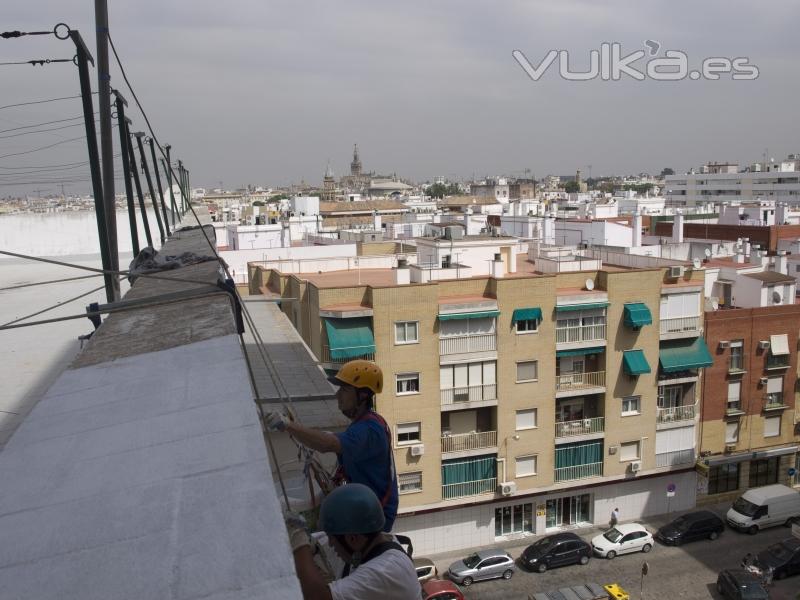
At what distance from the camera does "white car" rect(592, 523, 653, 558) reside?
16.7 meters

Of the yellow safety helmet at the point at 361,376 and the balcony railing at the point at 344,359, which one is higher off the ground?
the yellow safety helmet at the point at 361,376

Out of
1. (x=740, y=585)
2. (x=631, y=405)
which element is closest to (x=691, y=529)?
(x=740, y=585)

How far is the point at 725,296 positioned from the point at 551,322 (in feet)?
23.1

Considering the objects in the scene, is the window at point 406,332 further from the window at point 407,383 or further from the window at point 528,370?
the window at point 528,370

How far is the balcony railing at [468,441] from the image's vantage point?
1611cm

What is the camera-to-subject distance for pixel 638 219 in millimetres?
29016

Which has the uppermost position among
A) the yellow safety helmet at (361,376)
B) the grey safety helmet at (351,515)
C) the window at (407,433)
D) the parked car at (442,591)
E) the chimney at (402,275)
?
the yellow safety helmet at (361,376)

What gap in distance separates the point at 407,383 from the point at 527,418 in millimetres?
2998

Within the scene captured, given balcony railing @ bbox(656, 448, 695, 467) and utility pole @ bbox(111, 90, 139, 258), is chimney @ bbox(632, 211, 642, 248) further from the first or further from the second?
utility pole @ bbox(111, 90, 139, 258)

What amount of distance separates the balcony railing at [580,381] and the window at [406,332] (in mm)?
3678

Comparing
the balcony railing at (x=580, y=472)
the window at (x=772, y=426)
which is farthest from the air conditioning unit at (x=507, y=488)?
the window at (x=772, y=426)

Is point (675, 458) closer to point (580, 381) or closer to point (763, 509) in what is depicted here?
point (763, 509)

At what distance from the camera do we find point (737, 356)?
1838 centimetres

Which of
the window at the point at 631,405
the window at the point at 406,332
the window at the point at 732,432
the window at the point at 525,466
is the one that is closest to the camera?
the window at the point at 406,332
